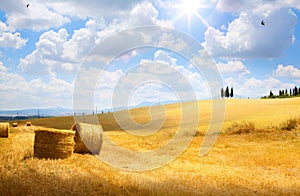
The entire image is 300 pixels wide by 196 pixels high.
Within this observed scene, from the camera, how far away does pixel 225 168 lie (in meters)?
13.8

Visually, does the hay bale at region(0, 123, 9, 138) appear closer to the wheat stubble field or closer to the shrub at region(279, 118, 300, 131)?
the wheat stubble field

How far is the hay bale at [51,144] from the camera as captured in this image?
504 inches

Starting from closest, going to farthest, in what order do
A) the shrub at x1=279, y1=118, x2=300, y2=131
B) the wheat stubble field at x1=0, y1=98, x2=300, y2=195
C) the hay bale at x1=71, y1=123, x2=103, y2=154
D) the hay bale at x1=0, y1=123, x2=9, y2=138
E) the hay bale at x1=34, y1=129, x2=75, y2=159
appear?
the wheat stubble field at x1=0, y1=98, x2=300, y2=195
the hay bale at x1=34, y1=129, x2=75, y2=159
the hay bale at x1=71, y1=123, x2=103, y2=154
the hay bale at x1=0, y1=123, x2=9, y2=138
the shrub at x1=279, y1=118, x2=300, y2=131

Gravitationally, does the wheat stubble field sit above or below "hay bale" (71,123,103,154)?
below

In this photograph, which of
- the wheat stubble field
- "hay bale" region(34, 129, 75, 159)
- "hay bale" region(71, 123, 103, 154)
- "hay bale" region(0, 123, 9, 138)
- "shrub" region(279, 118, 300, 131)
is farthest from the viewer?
"shrub" region(279, 118, 300, 131)

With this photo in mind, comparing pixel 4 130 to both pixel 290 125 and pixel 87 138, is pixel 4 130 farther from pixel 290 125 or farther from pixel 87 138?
pixel 290 125

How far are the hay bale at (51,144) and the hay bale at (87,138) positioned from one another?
1837mm

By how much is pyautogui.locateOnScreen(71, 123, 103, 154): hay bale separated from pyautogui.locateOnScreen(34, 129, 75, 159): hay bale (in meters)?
1.84

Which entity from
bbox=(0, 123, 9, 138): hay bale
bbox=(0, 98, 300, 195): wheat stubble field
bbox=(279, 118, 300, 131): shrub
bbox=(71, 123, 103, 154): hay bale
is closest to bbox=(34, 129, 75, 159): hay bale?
bbox=(0, 98, 300, 195): wheat stubble field

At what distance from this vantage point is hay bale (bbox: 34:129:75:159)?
504 inches

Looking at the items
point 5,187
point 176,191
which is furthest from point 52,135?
point 176,191

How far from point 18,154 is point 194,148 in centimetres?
1040

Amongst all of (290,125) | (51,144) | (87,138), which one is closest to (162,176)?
(51,144)

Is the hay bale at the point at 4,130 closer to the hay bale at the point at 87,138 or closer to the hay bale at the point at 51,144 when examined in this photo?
the hay bale at the point at 87,138
